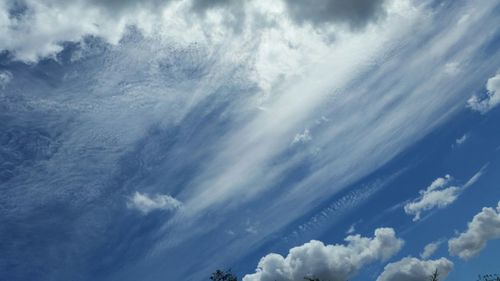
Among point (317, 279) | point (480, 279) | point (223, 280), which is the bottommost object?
point (480, 279)

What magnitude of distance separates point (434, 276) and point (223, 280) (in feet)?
109

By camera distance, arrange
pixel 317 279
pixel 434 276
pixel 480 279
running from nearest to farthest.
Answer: pixel 434 276
pixel 317 279
pixel 480 279

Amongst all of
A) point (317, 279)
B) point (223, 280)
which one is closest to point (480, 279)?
point (317, 279)

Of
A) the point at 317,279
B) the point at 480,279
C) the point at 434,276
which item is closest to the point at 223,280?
the point at 317,279

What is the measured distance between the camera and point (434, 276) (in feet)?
159

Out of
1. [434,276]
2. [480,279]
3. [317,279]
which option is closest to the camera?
[434,276]

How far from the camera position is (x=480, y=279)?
8556 cm

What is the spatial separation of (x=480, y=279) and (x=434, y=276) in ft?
159

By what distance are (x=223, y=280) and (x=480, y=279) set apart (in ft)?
196

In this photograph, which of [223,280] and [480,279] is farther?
[480,279]

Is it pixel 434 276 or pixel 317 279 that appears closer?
pixel 434 276

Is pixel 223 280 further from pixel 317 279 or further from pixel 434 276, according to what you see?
pixel 434 276

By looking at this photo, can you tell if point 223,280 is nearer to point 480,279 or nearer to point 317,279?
point 317,279

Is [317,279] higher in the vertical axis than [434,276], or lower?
higher
